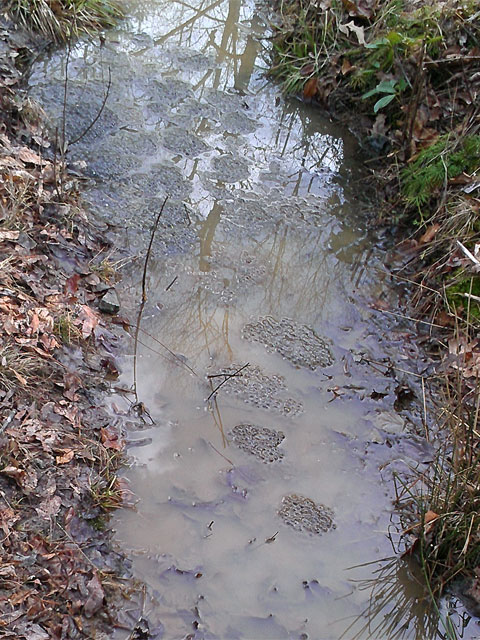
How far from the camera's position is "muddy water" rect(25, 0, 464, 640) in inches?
120

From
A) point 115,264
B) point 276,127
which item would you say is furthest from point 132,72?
point 115,264

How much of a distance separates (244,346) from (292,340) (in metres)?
0.33

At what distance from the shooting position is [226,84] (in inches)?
250

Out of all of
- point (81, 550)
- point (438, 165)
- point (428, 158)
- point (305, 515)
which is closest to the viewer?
point (81, 550)

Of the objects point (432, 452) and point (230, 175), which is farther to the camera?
point (230, 175)

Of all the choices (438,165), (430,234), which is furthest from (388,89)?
(430,234)

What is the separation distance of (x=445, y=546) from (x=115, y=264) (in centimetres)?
269

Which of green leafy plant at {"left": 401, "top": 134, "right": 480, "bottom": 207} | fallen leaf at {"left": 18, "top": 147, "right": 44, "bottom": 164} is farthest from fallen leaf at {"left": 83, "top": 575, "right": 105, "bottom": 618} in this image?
green leafy plant at {"left": 401, "top": 134, "right": 480, "bottom": 207}

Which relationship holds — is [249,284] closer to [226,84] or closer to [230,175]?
[230,175]

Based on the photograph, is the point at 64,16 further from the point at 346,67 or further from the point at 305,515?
the point at 305,515

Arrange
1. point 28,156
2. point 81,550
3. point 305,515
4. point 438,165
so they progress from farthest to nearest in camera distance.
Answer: point 438,165
point 28,156
point 305,515
point 81,550

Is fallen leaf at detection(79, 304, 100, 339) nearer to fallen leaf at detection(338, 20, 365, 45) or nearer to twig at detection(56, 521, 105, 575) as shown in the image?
twig at detection(56, 521, 105, 575)

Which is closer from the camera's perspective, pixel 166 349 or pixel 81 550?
pixel 81 550

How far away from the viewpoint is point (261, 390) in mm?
3844
